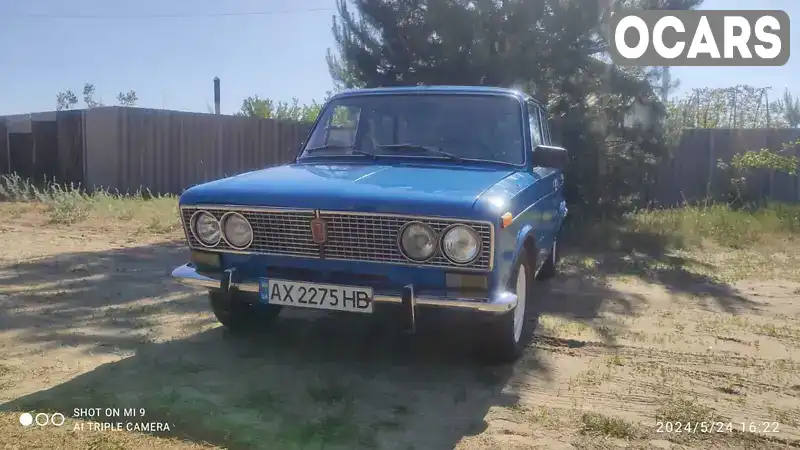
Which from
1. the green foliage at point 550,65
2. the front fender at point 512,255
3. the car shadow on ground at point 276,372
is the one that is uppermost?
the green foliage at point 550,65

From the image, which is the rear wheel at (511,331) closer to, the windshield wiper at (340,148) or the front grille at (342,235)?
the front grille at (342,235)

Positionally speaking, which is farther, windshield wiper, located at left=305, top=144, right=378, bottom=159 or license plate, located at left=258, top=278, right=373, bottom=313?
windshield wiper, located at left=305, top=144, right=378, bottom=159

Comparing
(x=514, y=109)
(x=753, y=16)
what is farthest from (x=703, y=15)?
(x=514, y=109)

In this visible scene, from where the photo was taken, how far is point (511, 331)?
369cm

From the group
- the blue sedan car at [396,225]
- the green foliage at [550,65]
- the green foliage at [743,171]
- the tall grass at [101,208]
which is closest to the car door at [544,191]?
the blue sedan car at [396,225]

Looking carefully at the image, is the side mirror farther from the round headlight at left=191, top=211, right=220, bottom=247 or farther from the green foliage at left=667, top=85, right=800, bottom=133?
the green foliage at left=667, top=85, right=800, bottom=133

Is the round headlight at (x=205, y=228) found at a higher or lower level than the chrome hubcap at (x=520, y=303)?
higher

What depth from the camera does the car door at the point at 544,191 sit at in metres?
4.61

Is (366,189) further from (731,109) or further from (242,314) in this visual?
(731,109)

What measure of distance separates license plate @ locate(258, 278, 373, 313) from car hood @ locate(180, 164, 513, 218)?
1.34 feet

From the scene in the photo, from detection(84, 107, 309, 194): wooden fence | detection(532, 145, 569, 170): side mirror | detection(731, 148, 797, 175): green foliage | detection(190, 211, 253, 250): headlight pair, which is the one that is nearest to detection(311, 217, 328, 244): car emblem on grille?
detection(190, 211, 253, 250): headlight pair

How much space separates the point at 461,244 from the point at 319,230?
750 millimetres

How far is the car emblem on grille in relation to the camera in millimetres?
3432
